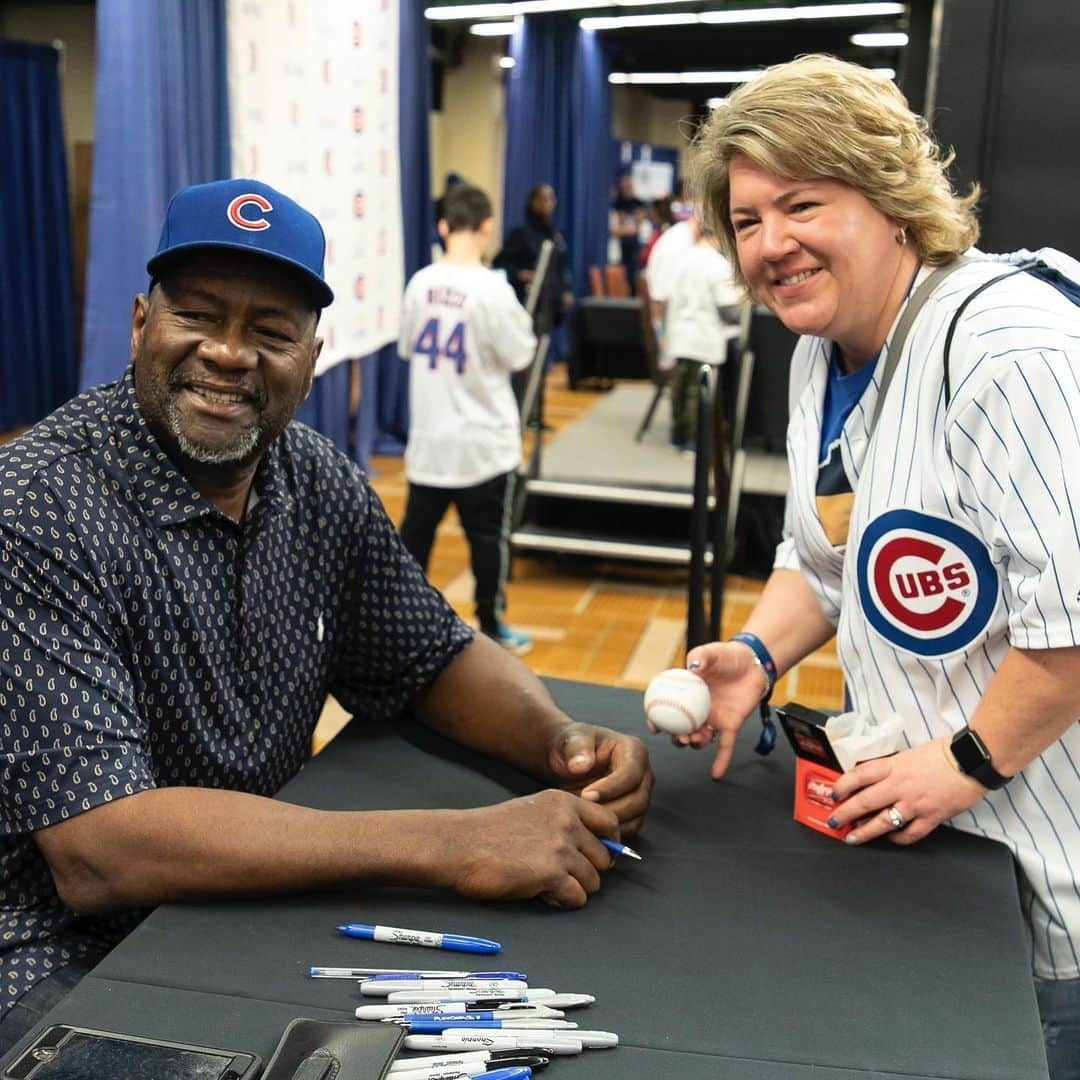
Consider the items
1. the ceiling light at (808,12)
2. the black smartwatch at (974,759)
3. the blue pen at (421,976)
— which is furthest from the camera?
the ceiling light at (808,12)

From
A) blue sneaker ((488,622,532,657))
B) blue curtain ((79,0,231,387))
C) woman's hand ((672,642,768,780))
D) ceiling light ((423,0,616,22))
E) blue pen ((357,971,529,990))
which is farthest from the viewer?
ceiling light ((423,0,616,22))

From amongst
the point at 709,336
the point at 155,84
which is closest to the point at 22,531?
the point at 155,84

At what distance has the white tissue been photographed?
1426 millimetres

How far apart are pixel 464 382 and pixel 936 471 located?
338 centimetres

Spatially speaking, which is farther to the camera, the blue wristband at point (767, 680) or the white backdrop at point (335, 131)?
the white backdrop at point (335, 131)

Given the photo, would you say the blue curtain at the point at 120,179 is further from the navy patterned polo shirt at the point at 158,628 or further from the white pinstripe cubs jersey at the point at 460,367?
the navy patterned polo shirt at the point at 158,628

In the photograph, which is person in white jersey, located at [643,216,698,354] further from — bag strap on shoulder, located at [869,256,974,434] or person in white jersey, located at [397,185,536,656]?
bag strap on shoulder, located at [869,256,974,434]

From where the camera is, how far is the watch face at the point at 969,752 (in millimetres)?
1340

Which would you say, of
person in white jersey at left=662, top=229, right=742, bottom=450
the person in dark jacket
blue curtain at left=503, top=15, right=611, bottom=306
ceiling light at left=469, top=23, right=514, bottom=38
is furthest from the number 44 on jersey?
ceiling light at left=469, top=23, right=514, bottom=38

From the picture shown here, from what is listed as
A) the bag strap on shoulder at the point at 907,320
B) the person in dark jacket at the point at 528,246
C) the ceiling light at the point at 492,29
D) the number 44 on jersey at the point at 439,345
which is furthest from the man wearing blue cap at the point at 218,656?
the ceiling light at the point at 492,29

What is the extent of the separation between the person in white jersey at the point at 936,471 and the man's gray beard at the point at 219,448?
0.68 meters

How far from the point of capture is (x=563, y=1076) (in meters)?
0.99

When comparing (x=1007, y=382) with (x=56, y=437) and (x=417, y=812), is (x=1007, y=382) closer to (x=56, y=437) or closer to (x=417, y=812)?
(x=417, y=812)

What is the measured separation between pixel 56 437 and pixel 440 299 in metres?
3.22
